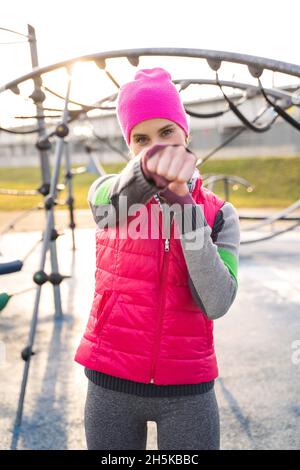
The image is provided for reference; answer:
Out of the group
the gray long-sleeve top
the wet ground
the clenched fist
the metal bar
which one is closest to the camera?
the clenched fist

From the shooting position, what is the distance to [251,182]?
2269 cm

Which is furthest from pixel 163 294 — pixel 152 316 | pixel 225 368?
pixel 225 368

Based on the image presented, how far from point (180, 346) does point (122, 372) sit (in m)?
0.15

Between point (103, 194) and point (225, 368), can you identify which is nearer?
point (103, 194)

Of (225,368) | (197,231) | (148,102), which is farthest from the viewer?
(225,368)

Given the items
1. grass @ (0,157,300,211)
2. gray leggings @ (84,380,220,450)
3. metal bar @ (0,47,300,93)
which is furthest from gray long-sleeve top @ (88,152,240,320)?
grass @ (0,157,300,211)

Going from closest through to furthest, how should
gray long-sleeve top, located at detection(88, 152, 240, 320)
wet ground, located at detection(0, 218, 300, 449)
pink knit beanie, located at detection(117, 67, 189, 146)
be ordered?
1. gray long-sleeve top, located at detection(88, 152, 240, 320)
2. pink knit beanie, located at detection(117, 67, 189, 146)
3. wet ground, located at detection(0, 218, 300, 449)

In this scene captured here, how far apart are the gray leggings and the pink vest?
0.17 ft

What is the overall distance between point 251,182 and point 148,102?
868 inches

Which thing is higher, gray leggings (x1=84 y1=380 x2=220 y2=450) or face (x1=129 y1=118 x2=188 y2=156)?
face (x1=129 y1=118 x2=188 y2=156)

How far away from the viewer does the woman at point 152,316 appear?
1.20 m

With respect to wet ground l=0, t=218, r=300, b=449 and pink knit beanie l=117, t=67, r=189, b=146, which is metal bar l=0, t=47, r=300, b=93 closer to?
pink knit beanie l=117, t=67, r=189, b=146

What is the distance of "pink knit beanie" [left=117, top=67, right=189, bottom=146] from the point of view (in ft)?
3.86

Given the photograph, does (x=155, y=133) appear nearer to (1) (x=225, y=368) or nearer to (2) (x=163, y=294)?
(2) (x=163, y=294)
